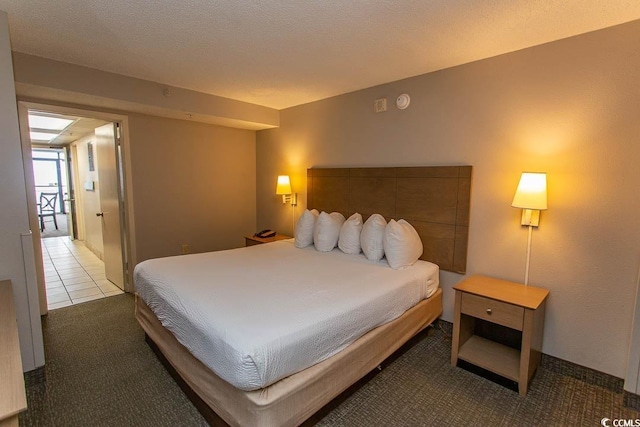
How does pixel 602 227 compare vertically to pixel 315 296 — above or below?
above

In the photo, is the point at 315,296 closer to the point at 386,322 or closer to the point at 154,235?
the point at 386,322

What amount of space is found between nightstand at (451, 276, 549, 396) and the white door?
3811 millimetres

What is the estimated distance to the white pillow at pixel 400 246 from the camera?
8.55 ft

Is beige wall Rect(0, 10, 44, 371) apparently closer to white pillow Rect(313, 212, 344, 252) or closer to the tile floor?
the tile floor

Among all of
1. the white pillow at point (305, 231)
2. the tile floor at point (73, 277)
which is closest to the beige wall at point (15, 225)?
the tile floor at point (73, 277)

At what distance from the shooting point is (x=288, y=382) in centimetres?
152

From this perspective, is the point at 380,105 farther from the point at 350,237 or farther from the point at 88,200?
the point at 88,200

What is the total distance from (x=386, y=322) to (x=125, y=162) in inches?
132

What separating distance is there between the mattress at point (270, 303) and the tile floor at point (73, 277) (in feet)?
6.03

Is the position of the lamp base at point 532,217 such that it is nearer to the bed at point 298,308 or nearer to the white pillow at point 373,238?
the bed at point 298,308

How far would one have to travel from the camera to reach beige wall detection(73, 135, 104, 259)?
203 inches

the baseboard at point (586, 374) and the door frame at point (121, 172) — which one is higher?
the door frame at point (121, 172)

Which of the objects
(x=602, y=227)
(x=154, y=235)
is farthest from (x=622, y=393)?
(x=154, y=235)

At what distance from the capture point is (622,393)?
6.54ft
